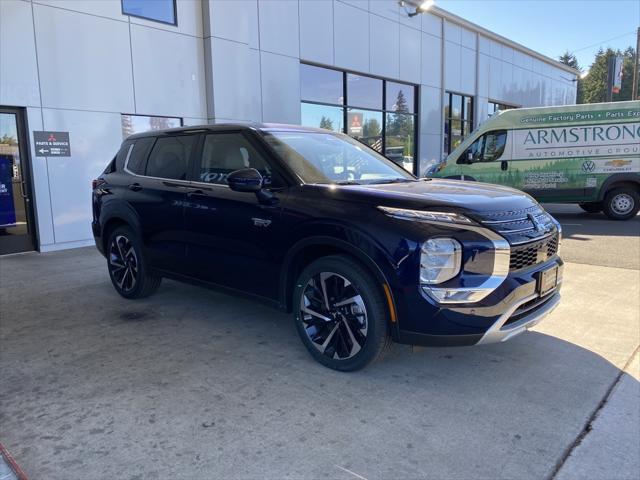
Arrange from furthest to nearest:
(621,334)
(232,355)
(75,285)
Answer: (75,285)
(621,334)
(232,355)

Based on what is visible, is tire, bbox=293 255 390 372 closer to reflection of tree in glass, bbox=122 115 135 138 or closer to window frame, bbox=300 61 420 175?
reflection of tree in glass, bbox=122 115 135 138

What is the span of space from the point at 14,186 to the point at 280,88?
6.45 metres

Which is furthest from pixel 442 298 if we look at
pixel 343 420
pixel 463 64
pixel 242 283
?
pixel 463 64

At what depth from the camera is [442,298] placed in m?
3.14

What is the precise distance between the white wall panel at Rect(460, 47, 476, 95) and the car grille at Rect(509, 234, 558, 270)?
17.8m

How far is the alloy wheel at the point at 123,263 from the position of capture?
5509 millimetres

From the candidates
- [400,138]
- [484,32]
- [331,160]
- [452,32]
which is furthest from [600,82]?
[331,160]

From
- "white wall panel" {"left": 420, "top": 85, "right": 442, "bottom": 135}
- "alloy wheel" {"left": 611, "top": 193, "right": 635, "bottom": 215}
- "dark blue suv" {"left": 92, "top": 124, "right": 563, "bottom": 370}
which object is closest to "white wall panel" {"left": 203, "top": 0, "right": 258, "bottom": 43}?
"dark blue suv" {"left": 92, "top": 124, "right": 563, "bottom": 370}

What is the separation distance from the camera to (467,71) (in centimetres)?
2009

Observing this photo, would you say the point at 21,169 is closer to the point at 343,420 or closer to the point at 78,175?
the point at 78,175

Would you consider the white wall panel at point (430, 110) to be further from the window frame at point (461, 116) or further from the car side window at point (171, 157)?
the car side window at point (171, 157)

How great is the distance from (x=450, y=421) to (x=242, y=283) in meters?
2.03

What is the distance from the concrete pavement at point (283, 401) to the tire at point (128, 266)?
1.43 ft

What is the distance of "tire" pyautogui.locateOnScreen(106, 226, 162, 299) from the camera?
212 inches
